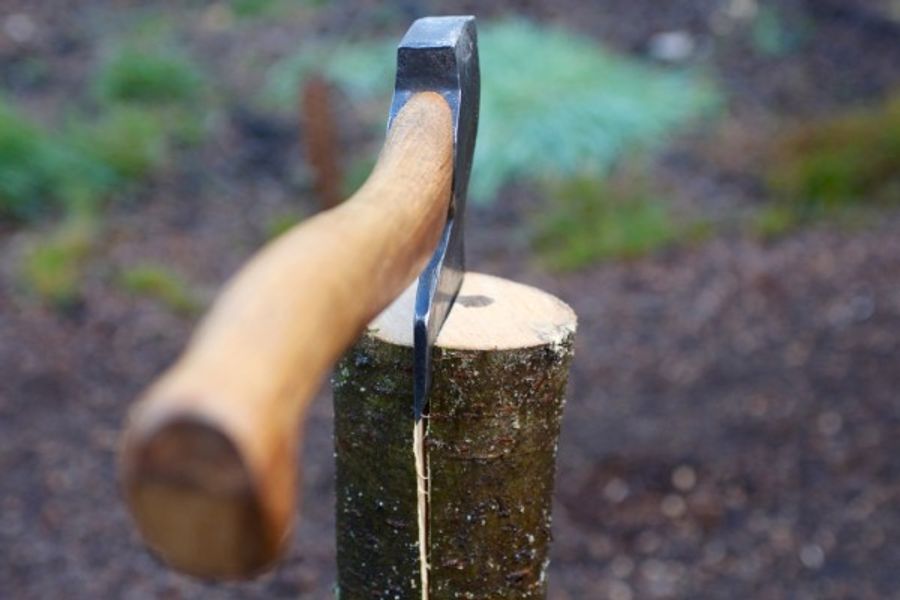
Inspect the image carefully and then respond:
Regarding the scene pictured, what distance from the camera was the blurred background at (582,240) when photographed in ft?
10.4

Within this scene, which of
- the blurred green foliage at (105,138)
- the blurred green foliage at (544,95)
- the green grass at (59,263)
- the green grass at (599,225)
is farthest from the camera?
the blurred green foliage at (544,95)

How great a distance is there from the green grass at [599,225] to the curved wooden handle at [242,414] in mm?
3917

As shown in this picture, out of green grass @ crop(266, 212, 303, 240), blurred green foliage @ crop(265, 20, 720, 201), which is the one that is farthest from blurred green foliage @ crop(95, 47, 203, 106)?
green grass @ crop(266, 212, 303, 240)

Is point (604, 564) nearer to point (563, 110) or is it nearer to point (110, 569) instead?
point (110, 569)

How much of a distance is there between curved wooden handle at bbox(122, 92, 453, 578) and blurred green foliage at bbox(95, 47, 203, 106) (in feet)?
17.8

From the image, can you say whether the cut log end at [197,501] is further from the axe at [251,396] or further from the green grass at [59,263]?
the green grass at [59,263]

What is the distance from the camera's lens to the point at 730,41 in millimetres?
7020

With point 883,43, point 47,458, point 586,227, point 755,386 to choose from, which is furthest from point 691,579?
point 883,43

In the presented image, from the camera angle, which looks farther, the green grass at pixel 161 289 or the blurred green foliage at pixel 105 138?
the blurred green foliage at pixel 105 138

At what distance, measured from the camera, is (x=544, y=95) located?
6.26 metres

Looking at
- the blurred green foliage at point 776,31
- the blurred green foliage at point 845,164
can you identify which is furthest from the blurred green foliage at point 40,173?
the blurred green foliage at point 776,31

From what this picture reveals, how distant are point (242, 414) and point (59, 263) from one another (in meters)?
3.94

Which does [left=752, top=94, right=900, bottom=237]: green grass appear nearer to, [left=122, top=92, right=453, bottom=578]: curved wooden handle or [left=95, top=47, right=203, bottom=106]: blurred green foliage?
[left=95, top=47, right=203, bottom=106]: blurred green foliage

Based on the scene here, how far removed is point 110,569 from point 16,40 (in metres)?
4.40
